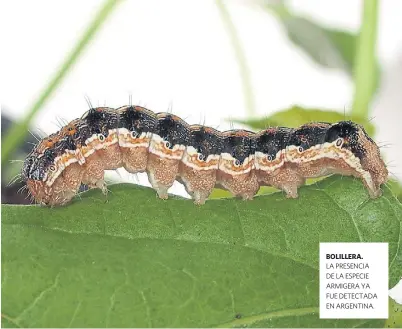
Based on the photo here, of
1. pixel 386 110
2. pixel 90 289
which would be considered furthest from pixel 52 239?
pixel 386 110

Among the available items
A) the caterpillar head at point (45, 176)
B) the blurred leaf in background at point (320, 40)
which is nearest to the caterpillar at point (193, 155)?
the caterpillar head at point (45, 176)

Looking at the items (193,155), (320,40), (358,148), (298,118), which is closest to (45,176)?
(193,155)

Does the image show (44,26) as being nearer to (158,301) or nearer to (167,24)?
(167,24)

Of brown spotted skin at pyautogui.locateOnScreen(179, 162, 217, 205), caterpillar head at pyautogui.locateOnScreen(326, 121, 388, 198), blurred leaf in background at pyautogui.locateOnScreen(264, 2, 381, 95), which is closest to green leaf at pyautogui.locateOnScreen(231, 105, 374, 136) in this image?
caterpillar head at pyautogui.locateOnScreen(326, 121, 388, 198)

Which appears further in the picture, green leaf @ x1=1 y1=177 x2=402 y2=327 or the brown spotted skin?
the brown spotted skin

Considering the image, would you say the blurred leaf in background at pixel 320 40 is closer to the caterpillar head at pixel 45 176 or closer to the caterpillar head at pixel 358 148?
the caterpillar head at pixel 358 148

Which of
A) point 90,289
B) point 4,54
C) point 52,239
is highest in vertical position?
point 4,54

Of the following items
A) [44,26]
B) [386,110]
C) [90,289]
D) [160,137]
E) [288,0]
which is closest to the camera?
[90,289]

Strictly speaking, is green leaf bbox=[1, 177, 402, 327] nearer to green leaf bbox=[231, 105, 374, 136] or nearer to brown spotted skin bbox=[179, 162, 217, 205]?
brown spotted skin bbox=[179, 162, 217, 205]

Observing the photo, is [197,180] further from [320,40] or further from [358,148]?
[320,40]
